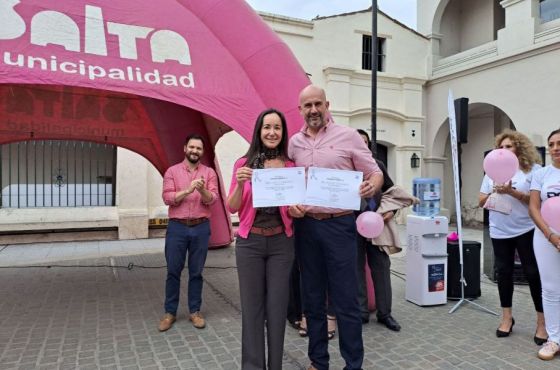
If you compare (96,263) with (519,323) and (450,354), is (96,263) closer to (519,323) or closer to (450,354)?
(450,354)

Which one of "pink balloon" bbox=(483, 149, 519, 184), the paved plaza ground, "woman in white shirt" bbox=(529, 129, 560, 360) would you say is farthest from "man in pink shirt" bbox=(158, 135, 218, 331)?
"woman in white shirt" bbox=(529, 129, 560, 360)

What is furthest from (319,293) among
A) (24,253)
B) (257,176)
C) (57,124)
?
(24,253)

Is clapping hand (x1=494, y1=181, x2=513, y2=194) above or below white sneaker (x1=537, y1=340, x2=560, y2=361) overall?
above

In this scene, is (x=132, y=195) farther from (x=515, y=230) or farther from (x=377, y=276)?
(x=515, y=230)

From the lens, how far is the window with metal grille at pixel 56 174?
33.1 feet

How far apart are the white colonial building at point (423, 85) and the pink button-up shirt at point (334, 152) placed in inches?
329

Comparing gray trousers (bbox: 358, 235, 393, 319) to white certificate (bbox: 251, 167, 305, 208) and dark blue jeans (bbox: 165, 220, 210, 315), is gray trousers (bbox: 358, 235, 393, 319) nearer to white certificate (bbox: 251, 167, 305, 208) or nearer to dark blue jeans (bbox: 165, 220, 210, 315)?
dark blue jeans (bbox: 165, 220, 210, 315)

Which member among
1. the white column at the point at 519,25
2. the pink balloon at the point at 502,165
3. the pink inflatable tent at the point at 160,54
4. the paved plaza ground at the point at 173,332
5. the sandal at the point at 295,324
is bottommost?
the paved plaza ground at the point at 173,332

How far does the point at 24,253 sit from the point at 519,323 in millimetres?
8981

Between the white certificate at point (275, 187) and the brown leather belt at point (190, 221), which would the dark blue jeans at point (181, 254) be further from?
the white certificate at point (275, 187)

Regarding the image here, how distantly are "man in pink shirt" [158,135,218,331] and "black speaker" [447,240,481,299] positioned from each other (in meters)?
3.20

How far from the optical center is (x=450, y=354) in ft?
12.3

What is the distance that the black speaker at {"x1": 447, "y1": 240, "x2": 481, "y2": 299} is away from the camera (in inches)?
211

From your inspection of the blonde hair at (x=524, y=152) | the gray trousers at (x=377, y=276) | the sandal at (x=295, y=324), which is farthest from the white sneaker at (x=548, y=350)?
the sandal at (x=295, y=324)
